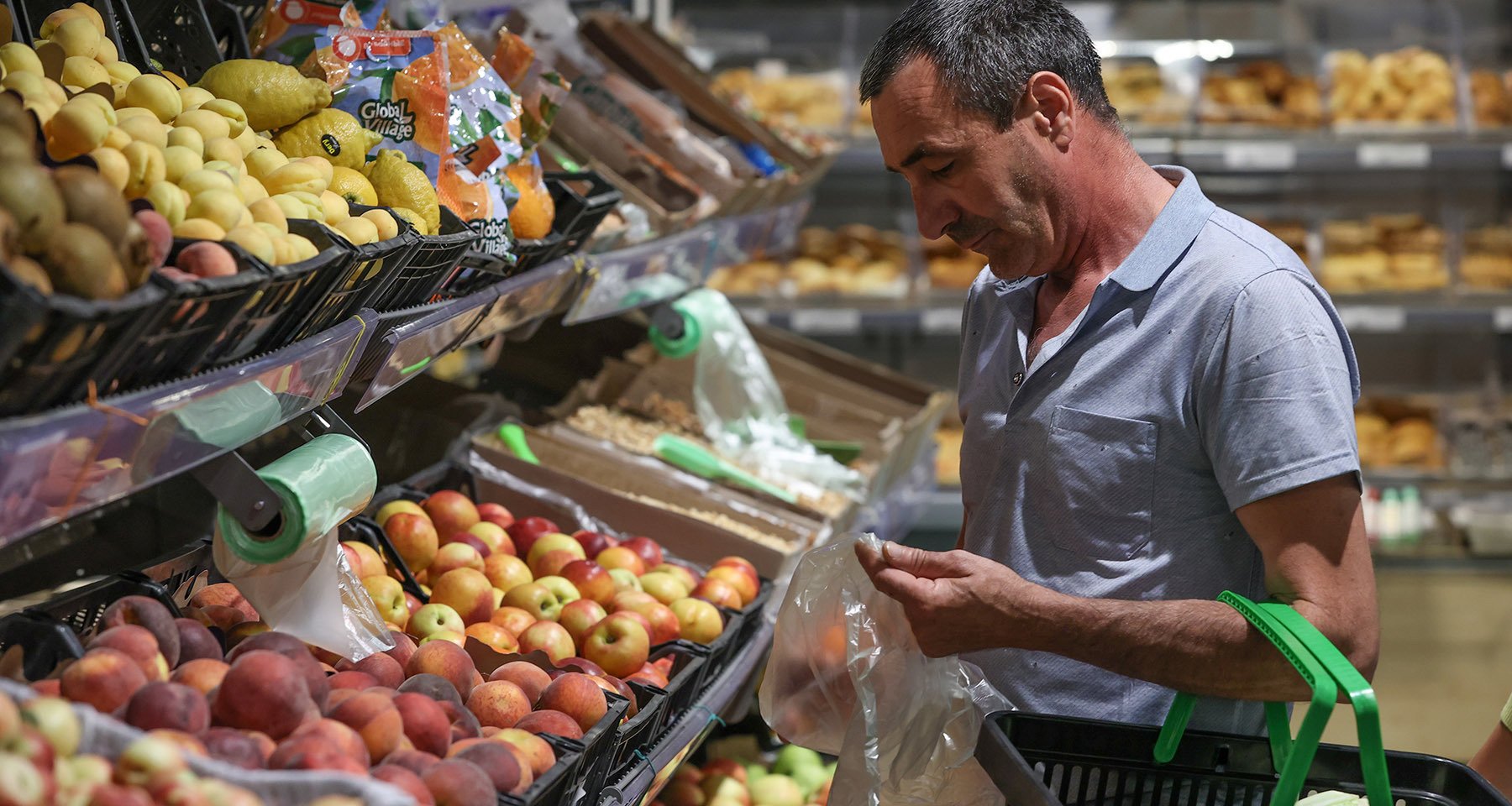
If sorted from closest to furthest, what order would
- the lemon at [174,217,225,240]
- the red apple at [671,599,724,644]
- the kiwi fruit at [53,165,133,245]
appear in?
the kiwi fruit at [53,165,133,245] → the lemon at [174,217,225,240] → the red apple at [671,599,724,644]

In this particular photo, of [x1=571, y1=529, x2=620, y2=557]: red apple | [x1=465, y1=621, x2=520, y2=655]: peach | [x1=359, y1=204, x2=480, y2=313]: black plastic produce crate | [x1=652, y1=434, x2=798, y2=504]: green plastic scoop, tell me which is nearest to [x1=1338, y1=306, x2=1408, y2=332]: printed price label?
[x1=652, y1=434, x2=798, y2=504]: green plastic scoop

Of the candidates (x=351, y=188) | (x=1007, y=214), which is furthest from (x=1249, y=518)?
(x=351, y=188)

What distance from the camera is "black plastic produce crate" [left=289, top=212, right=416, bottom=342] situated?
4.39 ft

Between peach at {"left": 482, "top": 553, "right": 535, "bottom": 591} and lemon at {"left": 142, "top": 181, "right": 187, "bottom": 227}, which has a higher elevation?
lemon at {"left": 142, "top": 181, "right": 187, "bottom": 227}

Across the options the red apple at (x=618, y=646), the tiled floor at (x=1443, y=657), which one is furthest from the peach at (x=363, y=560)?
the tiled floor at (x=1443, y=657)

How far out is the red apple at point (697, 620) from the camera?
83.8 inches

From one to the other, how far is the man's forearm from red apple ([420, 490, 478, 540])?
3.51 feet

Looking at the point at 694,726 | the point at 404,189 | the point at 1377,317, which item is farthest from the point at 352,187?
the point at 1377,317

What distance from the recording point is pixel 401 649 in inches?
61.2

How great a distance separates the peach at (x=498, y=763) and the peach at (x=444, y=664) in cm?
20

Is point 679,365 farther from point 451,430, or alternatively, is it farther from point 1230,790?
point 1230,790

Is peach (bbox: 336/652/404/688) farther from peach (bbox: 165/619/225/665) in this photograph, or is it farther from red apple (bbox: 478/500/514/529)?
red apple (bbox: 478/500/514/529)

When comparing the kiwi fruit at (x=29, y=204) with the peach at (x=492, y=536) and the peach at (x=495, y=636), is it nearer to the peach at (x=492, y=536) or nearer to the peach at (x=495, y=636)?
the peach at (x=495, y=636)

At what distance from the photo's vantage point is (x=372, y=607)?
1643 mm
